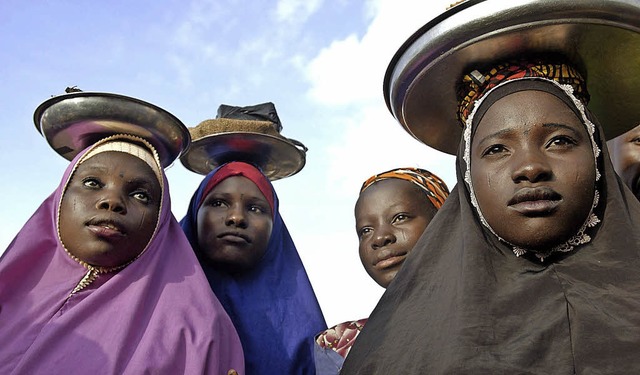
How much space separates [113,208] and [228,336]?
74cm

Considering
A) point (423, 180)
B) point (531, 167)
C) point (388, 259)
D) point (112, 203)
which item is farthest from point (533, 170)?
point (112, 203)

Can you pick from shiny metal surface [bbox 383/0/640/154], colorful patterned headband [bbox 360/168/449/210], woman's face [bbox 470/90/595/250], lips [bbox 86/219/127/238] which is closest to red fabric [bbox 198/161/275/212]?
colorful patterned headband [bbox 360/168/449/210]

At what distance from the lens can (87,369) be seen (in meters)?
2.20

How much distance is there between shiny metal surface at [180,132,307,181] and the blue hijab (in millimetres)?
179

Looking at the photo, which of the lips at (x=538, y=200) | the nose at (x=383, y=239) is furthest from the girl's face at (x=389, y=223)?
the lips at (x=538, y=200)

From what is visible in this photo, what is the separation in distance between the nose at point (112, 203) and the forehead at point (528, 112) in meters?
1.52

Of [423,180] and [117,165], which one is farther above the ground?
[423,180]

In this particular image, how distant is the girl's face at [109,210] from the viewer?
249cm

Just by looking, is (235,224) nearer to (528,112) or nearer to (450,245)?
(450,245)

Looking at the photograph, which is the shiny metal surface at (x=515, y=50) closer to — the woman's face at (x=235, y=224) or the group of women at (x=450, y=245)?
the group of women at (x=450, y=245)

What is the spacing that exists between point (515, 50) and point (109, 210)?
68.6 inches

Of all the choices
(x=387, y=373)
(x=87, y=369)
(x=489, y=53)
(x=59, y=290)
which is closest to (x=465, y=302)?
(x=387, y=373)

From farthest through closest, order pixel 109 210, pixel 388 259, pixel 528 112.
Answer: pixel 388 259 < pixel 109 210 < pixel 528 112

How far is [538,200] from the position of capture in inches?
73.0
